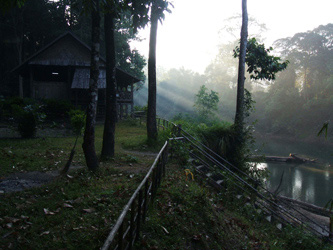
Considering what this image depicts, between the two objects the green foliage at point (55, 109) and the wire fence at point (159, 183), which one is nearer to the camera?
the wire fence at point (159, 183)

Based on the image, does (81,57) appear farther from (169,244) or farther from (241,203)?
(169,244)

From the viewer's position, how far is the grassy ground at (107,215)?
4051mm

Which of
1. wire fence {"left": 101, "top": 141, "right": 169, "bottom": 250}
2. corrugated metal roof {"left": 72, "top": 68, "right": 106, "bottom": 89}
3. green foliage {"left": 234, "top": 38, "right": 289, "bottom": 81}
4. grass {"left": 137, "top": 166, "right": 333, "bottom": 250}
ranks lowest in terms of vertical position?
grass {"left": 137, "top": 166, "right": 333, "bottom": 250}

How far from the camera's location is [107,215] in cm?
477

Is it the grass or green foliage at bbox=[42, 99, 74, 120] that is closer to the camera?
the grass

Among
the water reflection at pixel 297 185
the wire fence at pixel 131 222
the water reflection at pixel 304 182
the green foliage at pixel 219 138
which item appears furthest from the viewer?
the water reflection at pixel 297 185

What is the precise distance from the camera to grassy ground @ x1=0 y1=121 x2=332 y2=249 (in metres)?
4.05

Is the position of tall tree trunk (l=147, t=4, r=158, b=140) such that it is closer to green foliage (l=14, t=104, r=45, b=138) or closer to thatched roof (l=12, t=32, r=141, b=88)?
green foliage (l=14, t=104, r=45, b=138)

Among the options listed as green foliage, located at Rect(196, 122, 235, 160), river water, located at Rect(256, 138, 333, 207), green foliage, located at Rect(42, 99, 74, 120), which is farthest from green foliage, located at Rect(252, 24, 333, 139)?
green foliage, located at Rect(42, 99, 74, 120)

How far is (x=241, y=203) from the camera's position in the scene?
28.2ft

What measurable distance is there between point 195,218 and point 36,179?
4.23 meters

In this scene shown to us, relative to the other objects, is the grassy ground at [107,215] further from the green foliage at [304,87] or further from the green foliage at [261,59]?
the green foliage at [304,87]

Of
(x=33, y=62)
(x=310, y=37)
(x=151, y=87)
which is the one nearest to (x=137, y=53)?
(x=33, y=62)

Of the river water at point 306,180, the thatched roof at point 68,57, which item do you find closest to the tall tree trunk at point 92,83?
the river water at point 306,180
